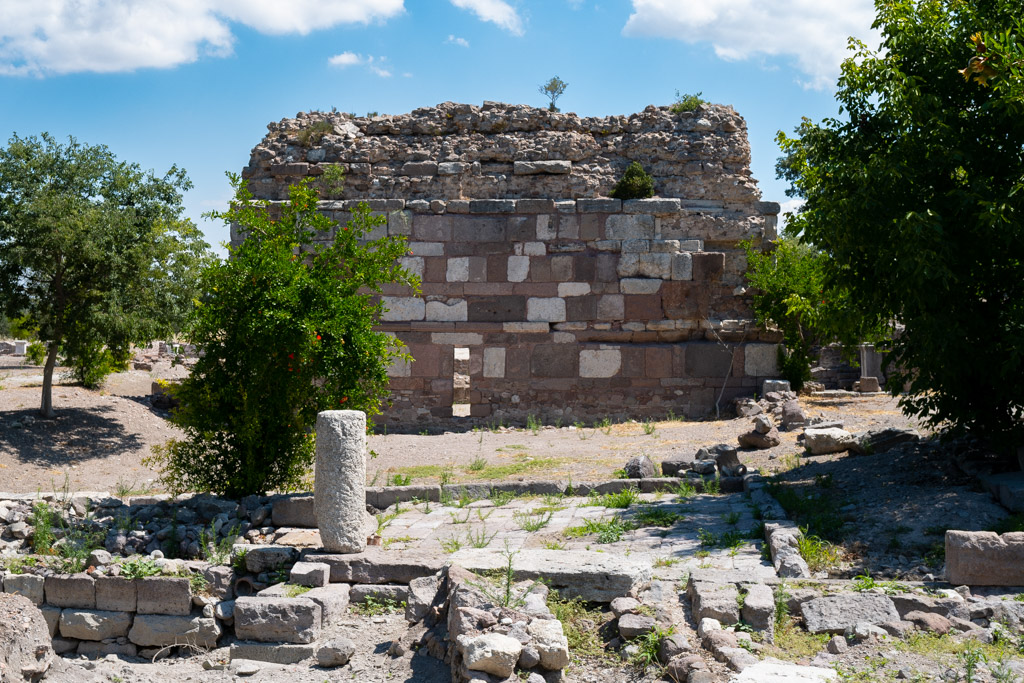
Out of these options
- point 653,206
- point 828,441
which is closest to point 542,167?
point 653,206

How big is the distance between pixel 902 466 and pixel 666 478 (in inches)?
97.9

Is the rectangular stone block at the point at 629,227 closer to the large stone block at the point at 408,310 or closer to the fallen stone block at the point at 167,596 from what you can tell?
the large stone block at the point at 408,310

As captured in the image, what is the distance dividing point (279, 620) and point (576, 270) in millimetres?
9408

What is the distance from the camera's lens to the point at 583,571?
6.27 m

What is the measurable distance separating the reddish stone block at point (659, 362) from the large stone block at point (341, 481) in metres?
7.88

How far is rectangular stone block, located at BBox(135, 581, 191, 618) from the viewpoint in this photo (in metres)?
6.75

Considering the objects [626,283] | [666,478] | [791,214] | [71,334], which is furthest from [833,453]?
[71,334]

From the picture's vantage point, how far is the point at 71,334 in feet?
45.1

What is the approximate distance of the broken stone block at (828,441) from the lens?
10.4 m

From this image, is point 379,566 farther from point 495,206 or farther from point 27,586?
point 495,206

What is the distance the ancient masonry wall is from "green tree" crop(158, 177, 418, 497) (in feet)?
19.9

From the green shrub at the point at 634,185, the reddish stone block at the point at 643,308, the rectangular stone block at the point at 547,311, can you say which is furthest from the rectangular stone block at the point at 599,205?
the rectangular stone block at the point at 547,311

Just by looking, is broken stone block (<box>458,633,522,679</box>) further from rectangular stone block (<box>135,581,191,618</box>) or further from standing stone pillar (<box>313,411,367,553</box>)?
rectangular stone block (<box>135,581,191,618</box>)

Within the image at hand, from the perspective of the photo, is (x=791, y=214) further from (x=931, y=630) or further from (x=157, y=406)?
(x=157, y=406)
